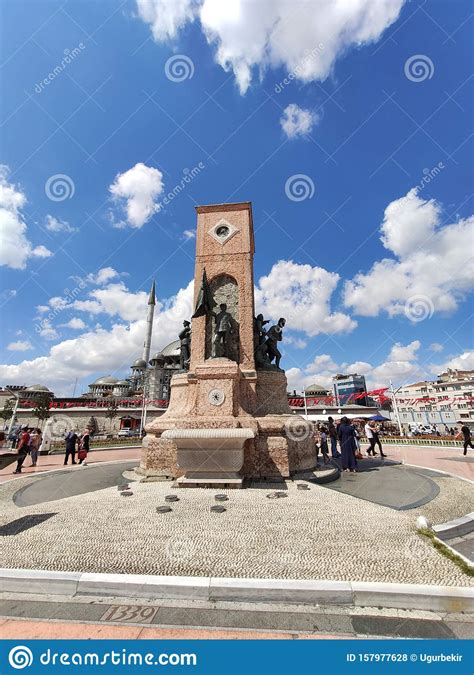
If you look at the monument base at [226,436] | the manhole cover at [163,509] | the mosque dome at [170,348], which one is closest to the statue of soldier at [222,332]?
the monument base at [226,436]

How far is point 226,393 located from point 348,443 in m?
4.31

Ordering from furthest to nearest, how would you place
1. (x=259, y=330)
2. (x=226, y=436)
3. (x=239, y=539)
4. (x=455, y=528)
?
(x=259, y=330) < (x=226, y=436) < (x=455, y=528) < (x=239, y=539)

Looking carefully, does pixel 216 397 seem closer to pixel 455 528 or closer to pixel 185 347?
pixel 185 347

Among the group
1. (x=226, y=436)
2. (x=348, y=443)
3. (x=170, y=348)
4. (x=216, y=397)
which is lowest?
(x=348, y=443)

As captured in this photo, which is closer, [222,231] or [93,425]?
[222,231]

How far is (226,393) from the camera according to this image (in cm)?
919

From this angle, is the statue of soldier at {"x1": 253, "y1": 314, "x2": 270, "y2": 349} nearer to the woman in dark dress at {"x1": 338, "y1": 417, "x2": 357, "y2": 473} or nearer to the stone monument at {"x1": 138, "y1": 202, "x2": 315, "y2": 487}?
the stone monument at {"x1": 138, "y1": 202, "x2": 315, "y2": 487}

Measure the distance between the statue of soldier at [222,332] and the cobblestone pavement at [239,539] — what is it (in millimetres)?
5098

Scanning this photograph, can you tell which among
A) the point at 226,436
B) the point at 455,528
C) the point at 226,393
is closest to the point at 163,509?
the point at 226,436

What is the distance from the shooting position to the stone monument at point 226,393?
7.48 metres

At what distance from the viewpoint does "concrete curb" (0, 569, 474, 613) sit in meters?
2.90

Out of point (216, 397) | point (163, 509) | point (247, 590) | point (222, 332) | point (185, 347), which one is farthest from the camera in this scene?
point (185, 347)

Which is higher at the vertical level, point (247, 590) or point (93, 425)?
point (93, 425)

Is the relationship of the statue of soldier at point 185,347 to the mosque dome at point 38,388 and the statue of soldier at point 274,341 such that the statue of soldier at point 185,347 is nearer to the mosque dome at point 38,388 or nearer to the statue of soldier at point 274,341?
the statue of soldier at point 274,341
